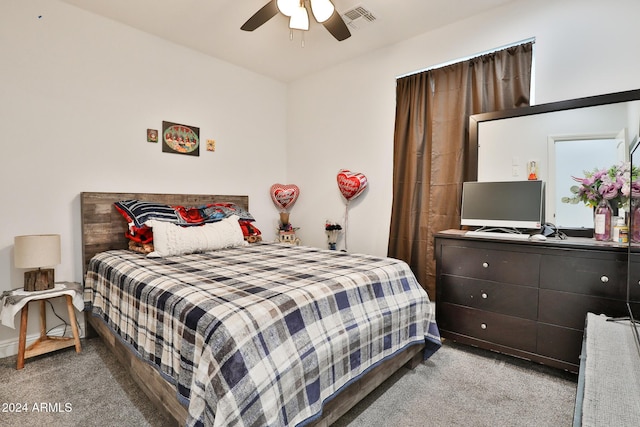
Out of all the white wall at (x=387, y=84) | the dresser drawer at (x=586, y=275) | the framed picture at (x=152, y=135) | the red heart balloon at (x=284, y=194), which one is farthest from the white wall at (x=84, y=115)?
the dresser drawer at (x=586, y=275)

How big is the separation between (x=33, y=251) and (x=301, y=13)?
2.47 meters

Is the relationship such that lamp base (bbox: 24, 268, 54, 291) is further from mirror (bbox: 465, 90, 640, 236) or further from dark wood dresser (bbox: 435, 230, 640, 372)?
mirror (bbox: 465, 90, 640, 236)

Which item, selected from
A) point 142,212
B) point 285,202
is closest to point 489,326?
point 285,202

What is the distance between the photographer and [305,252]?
8.69 ft

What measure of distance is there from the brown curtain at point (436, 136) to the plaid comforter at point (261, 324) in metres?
0.90

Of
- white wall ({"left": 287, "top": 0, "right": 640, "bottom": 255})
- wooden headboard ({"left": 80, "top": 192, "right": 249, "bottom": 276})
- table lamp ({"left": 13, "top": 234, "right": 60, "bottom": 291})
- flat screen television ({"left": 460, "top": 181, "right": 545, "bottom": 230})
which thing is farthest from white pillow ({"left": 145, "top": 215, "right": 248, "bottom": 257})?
flat screen television ({"left": 460, "top": 181, "right": 545, "bottom": 230})

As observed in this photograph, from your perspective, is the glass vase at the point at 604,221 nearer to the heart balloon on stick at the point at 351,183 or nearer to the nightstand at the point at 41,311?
the heart balloon on stick at the point at 351,183

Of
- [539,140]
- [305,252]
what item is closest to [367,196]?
[305,252]

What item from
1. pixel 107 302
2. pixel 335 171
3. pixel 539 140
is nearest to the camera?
pixel 107 302

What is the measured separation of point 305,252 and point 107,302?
1437 mm

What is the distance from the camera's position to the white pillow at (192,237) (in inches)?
97.2

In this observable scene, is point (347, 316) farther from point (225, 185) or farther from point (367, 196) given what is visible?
point (225, 185)

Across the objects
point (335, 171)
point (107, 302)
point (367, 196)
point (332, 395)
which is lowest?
point (332, 395)

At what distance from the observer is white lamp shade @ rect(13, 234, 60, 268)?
2150mm
